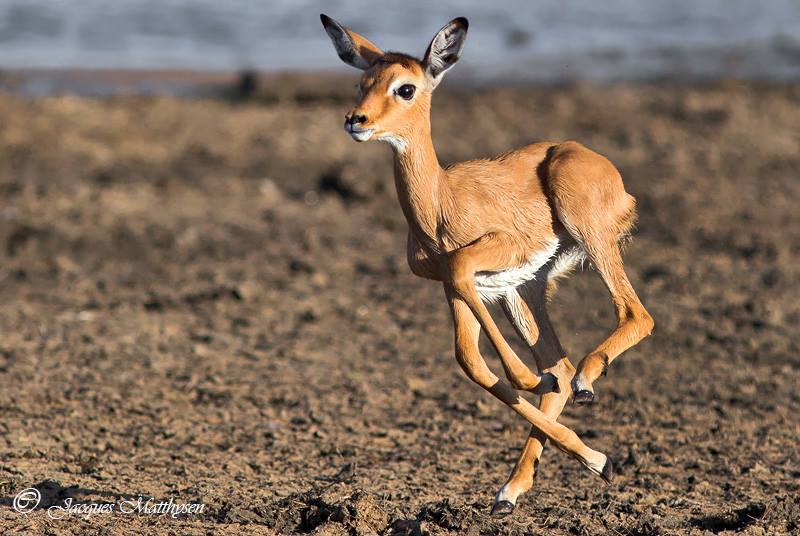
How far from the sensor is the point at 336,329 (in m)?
11.1

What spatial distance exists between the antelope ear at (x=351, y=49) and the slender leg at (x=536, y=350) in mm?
1439

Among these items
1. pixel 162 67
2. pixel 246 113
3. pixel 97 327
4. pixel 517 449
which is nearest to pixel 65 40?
pixel 162 67

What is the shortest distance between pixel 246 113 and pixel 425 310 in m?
7.54

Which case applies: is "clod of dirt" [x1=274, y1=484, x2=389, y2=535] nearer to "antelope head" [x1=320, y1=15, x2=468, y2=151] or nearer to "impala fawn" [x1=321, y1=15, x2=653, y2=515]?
"impala fawn" [x1=321, y1=15, x2=653, y2=515]

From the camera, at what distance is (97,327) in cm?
1091

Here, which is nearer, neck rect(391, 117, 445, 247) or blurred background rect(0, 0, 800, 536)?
neck rect(391, 117, 445, 247)

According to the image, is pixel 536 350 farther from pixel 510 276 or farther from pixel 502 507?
pixel 502 507

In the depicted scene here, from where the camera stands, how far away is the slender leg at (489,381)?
243 inches

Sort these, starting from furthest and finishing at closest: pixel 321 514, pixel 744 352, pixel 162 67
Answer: pixel 162 67, pixel 744 352, pixel 321 514

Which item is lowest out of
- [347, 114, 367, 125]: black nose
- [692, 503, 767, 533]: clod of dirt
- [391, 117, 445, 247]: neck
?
[692, 503, 767, 533]: clod of dirt

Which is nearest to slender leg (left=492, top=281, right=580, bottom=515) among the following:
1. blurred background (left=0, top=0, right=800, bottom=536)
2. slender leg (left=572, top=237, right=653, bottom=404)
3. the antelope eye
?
blurred background (left=0, top=0, right=800, bottom=536)

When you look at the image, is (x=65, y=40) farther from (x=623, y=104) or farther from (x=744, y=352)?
(x=744, y=352)

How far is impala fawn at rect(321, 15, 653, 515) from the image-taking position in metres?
6.16

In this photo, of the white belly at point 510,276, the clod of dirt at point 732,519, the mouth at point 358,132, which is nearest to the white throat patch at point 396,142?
the mouth at point 358,132
